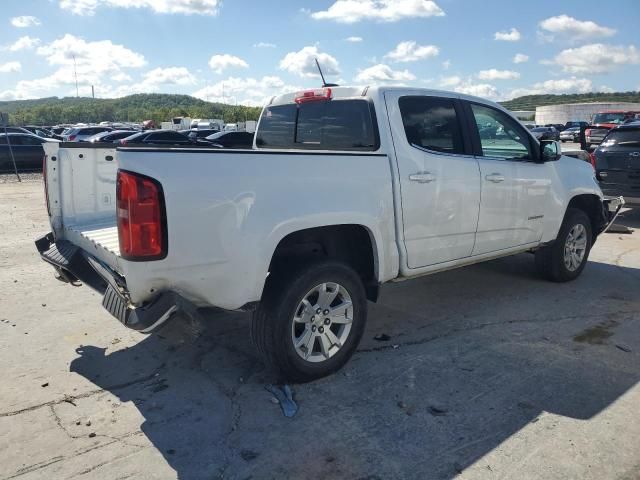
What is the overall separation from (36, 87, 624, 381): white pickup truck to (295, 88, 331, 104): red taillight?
13 mm

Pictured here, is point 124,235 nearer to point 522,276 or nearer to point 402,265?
point 402,265

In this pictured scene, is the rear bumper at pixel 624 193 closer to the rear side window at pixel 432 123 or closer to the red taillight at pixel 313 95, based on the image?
the rear side window at pixel 432 123

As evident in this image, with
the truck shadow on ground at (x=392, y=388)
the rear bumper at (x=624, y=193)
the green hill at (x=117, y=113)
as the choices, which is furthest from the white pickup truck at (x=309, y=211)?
the green hill at (x=117, y=113)

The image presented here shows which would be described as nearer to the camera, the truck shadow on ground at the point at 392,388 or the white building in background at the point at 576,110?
the truck shadow on ground at the point at 392,388

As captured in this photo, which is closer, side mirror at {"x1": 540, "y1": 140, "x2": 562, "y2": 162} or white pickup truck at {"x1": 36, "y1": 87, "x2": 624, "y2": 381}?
white pickup truck at {"x1": 36, "y1": 87, "x2": 624, "y2": 381}

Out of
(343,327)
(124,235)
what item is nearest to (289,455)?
(343,327)

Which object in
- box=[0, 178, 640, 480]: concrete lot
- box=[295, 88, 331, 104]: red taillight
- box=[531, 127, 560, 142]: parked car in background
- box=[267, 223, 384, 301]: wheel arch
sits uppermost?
box=[295, 88, 331, 104]: red taillight

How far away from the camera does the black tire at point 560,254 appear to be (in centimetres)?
585

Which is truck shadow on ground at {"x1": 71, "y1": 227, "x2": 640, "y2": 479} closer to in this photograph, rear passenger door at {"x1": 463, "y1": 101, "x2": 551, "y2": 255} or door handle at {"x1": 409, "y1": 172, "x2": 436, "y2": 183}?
rear passenger door at {"x1": 463, "y1": 101, "x2": 551, "y2": 255}

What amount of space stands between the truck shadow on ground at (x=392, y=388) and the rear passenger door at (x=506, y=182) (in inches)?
28.8

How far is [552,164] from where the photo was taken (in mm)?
5496

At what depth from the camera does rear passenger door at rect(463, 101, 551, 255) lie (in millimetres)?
4781

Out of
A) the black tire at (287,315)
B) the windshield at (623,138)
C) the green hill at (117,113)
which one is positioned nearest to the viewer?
the black tire at (287,315)

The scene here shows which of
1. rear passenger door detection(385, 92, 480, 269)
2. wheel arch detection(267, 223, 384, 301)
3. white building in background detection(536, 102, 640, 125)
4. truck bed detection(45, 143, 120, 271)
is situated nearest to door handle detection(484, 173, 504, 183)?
rear passenger door detection(385, 92, 480, 269)
